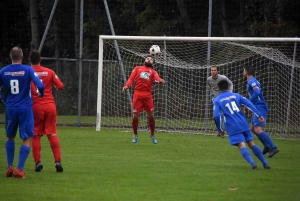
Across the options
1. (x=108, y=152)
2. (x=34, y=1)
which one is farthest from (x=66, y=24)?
(x=108, y=152)

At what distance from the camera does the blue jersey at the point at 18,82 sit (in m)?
9.85

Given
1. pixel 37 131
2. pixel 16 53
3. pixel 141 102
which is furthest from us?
pixel 141 102

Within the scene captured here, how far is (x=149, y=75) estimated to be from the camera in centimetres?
1627

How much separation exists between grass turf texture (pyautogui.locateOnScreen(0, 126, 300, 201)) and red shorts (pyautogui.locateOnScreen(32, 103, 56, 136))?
25.6 inches

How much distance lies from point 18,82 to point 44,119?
97 cm

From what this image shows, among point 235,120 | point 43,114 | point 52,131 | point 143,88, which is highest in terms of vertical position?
point 43,114

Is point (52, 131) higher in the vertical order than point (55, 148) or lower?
higher

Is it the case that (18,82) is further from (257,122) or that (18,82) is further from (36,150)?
(257,122)

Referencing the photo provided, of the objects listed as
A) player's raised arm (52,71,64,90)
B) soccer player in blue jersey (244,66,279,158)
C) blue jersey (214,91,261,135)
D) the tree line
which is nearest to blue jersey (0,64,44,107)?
player's raised arm (52,71,64,90)

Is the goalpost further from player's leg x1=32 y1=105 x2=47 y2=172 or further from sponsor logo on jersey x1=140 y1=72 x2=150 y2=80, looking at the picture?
player's leg x1=32 y1=105 x2=47 y2=172

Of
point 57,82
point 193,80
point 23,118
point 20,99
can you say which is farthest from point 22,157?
point 193,80

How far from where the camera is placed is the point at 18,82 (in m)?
9.88

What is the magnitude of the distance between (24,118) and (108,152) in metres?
4.06

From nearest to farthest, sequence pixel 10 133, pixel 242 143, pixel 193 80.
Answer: pixel 10 133 < pixel 242 143 < pixel 193 80
